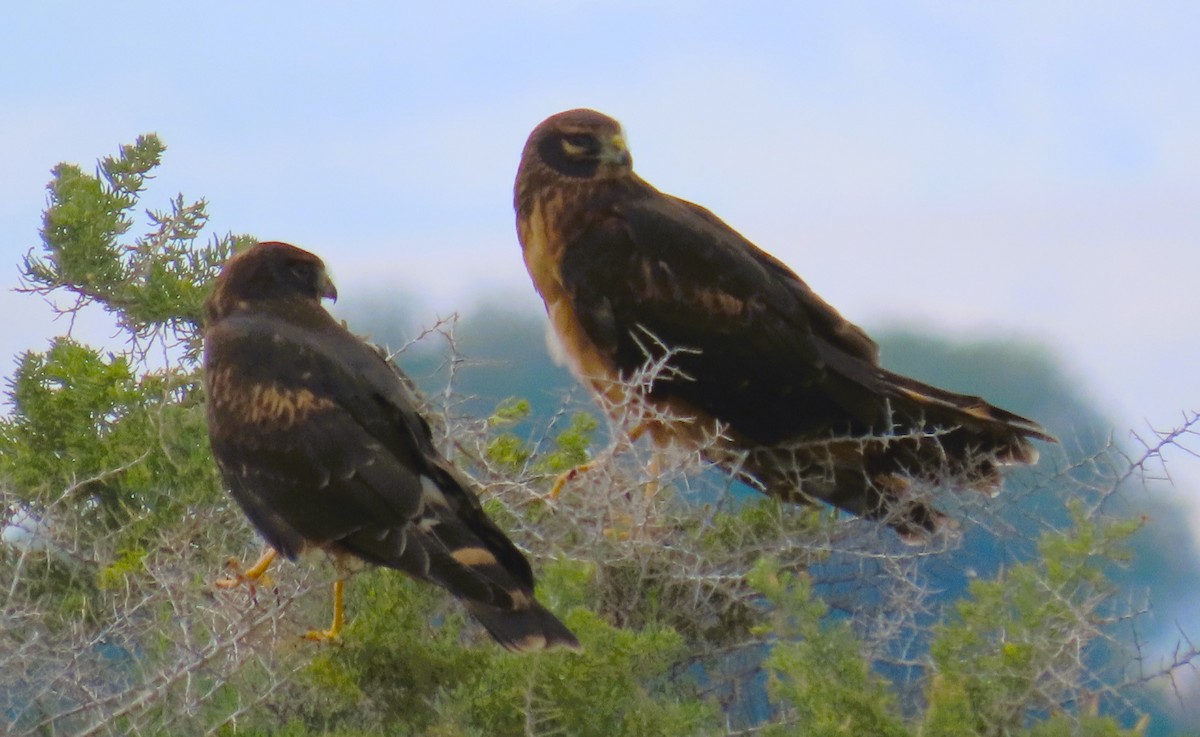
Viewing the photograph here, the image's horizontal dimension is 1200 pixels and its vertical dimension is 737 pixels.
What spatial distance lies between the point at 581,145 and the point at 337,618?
211cm

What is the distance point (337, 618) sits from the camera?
422 cm

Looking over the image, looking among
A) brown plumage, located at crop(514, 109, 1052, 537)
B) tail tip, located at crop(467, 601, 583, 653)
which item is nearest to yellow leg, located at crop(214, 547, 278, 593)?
tail tip, located at crop(467, 601, 583, 653)

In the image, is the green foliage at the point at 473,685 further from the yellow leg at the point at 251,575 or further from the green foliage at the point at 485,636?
the yellow leg at the point at 251,575

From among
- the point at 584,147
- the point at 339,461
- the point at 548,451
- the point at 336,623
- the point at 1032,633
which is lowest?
the point at 1032,633

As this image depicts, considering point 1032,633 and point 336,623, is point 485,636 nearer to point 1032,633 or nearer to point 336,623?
point 336,623

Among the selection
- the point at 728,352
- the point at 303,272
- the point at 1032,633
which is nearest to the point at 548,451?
the point at 728,352

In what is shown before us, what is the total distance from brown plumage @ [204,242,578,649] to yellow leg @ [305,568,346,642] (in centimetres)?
10

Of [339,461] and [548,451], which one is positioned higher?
[339,461]

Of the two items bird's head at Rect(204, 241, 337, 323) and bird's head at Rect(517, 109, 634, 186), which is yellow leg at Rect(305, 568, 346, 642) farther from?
bird's head at Rect(517, 109, 634, 186)

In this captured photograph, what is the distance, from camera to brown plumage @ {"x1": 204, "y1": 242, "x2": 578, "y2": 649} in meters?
3.99

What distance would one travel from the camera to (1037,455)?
5281mm

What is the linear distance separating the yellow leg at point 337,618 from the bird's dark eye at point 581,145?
1.91 metres

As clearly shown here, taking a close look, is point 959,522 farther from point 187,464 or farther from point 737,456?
point 187,464

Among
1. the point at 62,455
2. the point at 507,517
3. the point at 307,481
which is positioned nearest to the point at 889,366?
the point at 507,517
